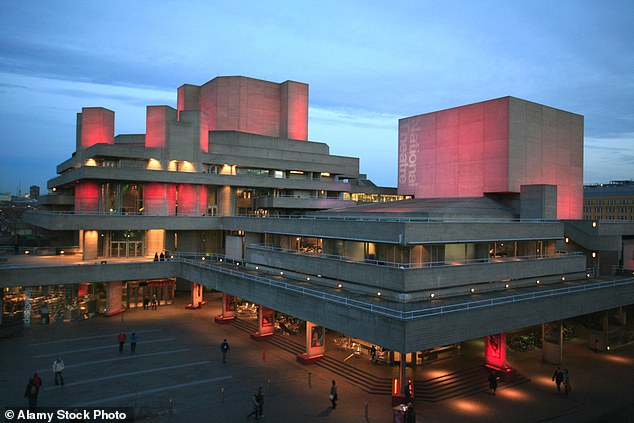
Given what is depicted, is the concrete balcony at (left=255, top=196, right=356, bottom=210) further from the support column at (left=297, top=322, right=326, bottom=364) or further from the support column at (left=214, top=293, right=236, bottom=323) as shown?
the support column at (left=297, top=322, right=326, bottom=364)

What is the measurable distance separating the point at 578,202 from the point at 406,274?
3394 centimetres

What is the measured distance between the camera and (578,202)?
164 feet

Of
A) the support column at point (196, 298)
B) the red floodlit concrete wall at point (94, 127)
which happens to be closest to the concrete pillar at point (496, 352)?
the support column at point (196, 298)

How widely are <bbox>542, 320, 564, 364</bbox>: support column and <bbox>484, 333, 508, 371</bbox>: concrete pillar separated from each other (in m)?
5.08

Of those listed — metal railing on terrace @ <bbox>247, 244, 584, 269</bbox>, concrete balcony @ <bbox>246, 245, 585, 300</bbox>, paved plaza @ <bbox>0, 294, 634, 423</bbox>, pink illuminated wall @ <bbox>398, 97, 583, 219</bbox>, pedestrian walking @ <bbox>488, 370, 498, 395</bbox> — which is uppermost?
pink illuminated wall @ <bbox>398, 97, 583, 219</bbox>

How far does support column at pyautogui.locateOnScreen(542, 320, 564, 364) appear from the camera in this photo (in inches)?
1164

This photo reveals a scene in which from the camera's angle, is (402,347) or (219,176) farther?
(219,176)

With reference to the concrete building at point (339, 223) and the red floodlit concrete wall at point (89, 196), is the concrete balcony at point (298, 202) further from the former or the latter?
the red floodlit concrete wall at point (89, 196)

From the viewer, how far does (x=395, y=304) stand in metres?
25.4

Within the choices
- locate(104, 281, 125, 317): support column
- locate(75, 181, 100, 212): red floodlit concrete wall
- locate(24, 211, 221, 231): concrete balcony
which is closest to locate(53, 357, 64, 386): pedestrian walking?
locate(104, 281, 125, 317): support column

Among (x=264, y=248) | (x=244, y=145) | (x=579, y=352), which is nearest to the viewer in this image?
(x=579, y=352)

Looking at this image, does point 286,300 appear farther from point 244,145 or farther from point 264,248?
point 244,145

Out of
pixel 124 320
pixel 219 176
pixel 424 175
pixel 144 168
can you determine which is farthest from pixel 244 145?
pixel 124 320

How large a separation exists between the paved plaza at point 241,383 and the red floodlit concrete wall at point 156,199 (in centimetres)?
1862
